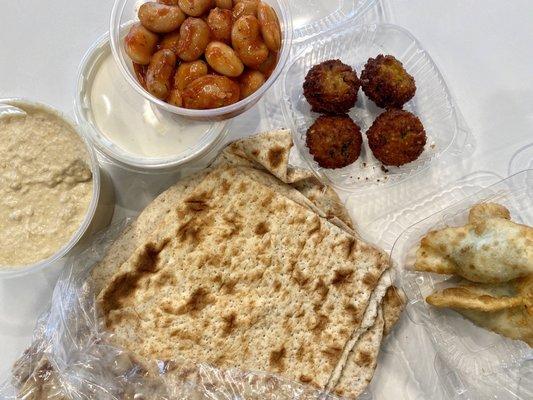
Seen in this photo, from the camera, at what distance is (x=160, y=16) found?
1.79 metres

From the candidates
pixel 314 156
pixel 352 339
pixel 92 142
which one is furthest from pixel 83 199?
pixel 352 339

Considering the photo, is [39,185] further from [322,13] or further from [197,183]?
[322,13]

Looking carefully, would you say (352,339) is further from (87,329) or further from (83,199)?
(83,199)

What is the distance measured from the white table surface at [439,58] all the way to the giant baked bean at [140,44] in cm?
48

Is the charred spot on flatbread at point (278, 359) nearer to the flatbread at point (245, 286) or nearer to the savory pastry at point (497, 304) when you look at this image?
the flatbread at point (245, 286)

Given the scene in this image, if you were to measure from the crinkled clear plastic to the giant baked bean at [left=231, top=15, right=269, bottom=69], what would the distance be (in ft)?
2.90

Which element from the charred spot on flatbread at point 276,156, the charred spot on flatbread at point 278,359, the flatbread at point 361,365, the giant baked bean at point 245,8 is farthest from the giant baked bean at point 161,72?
the flatbread at point 361,365

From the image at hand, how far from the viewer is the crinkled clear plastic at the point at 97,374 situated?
1832 millimetres

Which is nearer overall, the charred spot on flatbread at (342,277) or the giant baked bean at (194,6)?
the giant baked bean at (194,6)

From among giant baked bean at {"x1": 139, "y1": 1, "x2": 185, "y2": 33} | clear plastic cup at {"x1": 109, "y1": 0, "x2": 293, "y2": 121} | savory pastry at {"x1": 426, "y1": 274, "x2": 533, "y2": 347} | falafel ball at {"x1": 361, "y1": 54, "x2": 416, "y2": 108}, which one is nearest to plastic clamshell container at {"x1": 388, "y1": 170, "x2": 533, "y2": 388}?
savory pastry at {"x1": 426, "y1": 274, "x2": 533, "y2": 347}

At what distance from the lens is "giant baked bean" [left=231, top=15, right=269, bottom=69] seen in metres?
1.78

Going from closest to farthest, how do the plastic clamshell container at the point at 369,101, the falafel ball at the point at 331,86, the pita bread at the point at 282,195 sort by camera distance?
the pita bread at the point at 282,195 → the falafel ball at the point at 331,86 → the plastic clamshell container at the point at 369,101

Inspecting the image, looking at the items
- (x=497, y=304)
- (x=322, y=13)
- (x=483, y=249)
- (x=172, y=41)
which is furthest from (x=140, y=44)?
(x=497, y=304)

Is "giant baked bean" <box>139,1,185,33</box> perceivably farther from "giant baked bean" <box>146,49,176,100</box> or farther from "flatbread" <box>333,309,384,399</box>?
"flatbread" <box>333,309,384,399</box>
